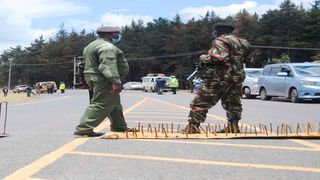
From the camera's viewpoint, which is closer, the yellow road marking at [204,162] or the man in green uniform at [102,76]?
the yellow road marking at [204,162]

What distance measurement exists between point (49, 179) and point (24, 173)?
0.44m

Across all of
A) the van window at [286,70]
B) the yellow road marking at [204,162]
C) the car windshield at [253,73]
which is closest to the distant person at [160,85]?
the car windshield at [253,73]

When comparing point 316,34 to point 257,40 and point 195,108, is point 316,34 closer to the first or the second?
point 257,40

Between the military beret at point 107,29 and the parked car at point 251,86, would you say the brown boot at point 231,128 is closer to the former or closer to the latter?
the military beret at point 107,29

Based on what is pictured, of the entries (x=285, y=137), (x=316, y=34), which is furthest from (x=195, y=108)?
(x=316, y=34)

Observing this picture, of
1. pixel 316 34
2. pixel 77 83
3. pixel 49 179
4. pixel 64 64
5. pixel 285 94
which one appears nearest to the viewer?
pixel 49 179

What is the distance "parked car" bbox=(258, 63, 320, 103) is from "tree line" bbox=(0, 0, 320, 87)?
106ft

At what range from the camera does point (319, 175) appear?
5.73 m

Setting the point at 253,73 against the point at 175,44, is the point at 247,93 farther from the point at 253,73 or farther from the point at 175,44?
the point at 175,44

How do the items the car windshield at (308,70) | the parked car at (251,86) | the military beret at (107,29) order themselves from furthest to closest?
the parked car at (251,86) → the car windshield at (308,70) → the military beret at (107,29)

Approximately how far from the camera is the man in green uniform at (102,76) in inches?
341

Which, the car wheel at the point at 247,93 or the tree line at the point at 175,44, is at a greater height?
the tree line at the point at 175,44

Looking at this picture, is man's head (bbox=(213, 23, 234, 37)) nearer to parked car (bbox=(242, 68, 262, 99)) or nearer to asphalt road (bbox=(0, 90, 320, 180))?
asphalt road (bbox=(0, 90, 320, 180))

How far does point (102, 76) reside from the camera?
8898 millimetres
